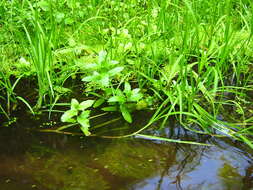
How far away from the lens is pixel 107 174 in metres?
1.08

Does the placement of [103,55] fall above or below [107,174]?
above

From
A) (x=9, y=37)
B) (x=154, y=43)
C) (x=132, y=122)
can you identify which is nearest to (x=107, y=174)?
(x=132, y=122)

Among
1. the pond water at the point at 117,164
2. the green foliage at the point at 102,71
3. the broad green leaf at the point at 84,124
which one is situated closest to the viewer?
the pond water at the point at 117,164

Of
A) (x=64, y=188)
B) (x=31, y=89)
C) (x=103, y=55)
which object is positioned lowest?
(x=64, y=188)

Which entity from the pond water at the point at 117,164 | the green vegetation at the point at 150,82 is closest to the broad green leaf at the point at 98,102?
the green vegetation at the point at 150,82

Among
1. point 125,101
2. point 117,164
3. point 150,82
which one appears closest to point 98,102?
point 125,101

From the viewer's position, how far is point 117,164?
1.13m

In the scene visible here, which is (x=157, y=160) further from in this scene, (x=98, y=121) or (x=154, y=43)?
(x=154, y=43)

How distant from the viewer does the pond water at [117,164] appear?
1.03 meters

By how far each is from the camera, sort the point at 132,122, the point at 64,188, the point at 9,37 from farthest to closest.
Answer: the point at 9,37 → the point at 132,122 → the point at 64,188

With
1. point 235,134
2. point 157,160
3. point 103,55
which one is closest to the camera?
point 157,160

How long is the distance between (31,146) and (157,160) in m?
0.55

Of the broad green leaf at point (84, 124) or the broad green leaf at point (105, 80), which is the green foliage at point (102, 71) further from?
the broad green leaf at point (84, 124)

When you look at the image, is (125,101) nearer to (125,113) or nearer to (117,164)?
(125,113)
